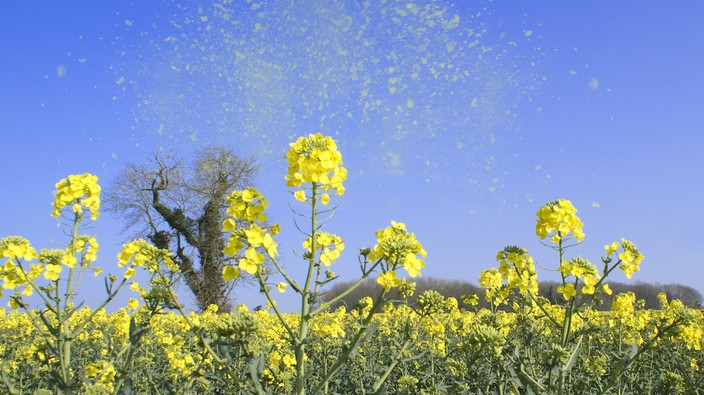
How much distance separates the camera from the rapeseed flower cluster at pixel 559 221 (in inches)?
136

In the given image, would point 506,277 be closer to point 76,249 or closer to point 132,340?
point 132,340

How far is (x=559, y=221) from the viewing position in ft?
11.3

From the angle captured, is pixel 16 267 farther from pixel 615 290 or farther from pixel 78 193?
pixel 615 290

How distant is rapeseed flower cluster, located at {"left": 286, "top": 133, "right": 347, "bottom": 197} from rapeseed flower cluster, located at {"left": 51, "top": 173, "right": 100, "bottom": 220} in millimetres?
2284

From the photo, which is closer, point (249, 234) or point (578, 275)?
point (249, 234)

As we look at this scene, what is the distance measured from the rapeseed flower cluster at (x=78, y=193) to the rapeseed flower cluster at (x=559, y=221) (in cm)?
351

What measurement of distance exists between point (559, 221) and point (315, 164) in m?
2.00

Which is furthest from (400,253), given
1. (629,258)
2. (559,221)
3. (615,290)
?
(615,290)

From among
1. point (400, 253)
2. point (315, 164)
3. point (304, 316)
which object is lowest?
point (304, 316)

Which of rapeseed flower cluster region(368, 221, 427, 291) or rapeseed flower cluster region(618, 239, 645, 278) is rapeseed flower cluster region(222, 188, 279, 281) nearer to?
rapeseed flower cluster region(368, 221, 427, 291)

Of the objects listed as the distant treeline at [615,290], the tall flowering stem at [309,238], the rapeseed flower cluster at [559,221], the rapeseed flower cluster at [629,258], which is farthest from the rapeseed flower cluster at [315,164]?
the distant treeline at [615,290]

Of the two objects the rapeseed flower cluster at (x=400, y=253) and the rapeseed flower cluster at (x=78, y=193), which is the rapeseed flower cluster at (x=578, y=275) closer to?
the rapeseed flower cluster at (x=400, y=253)

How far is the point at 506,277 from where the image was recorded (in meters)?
3.94

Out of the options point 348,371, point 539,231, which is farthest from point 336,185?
point 348,371
